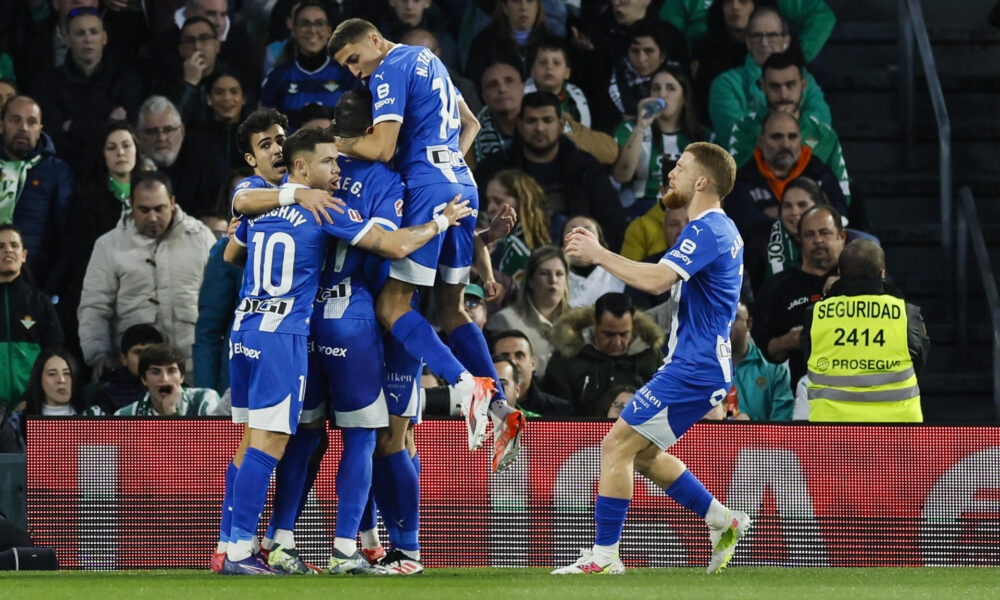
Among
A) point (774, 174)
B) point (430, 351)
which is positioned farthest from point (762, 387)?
point (430, 351)

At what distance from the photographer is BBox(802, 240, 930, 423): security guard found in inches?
394

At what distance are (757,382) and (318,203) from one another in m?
4.19

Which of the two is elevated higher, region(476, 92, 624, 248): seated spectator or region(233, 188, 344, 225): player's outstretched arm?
region(476, 92, 624, 248): seated spectator

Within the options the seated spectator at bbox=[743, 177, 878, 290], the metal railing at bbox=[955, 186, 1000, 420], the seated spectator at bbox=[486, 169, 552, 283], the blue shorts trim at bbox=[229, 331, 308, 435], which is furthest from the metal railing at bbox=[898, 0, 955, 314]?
the blue shorts trim at bbox=[229, 331, 308, 435]

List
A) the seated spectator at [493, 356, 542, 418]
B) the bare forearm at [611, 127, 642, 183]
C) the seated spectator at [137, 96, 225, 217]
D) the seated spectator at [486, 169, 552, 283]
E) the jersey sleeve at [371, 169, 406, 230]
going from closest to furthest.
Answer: the jersey sleeve at [371, 169, 406, 230], the seated spectator at [493, 356, 542, 418], the seated spectator at [486, 169, 552, 283], the seated spectator at [137, 96, 225, 217], the bare forearm at [611, 127, 642, 183]

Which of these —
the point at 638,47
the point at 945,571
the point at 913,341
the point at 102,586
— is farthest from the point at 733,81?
the point at 102,586

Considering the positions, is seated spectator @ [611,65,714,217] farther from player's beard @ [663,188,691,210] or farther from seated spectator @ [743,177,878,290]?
player's beard @ [663,188,691,210]

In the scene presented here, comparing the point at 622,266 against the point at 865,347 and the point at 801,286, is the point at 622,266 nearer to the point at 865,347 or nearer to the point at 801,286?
the point at 865,347

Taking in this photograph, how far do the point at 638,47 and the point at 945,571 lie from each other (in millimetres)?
6178

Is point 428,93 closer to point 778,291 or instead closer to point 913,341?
point 913,341

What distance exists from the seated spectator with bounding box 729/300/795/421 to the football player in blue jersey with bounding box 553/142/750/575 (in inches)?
111

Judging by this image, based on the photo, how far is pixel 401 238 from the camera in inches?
324

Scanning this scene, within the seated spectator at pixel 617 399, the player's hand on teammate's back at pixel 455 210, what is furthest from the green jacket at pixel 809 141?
the player's hand on teammate's back at pixel 455 210

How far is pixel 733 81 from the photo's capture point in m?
14.1
